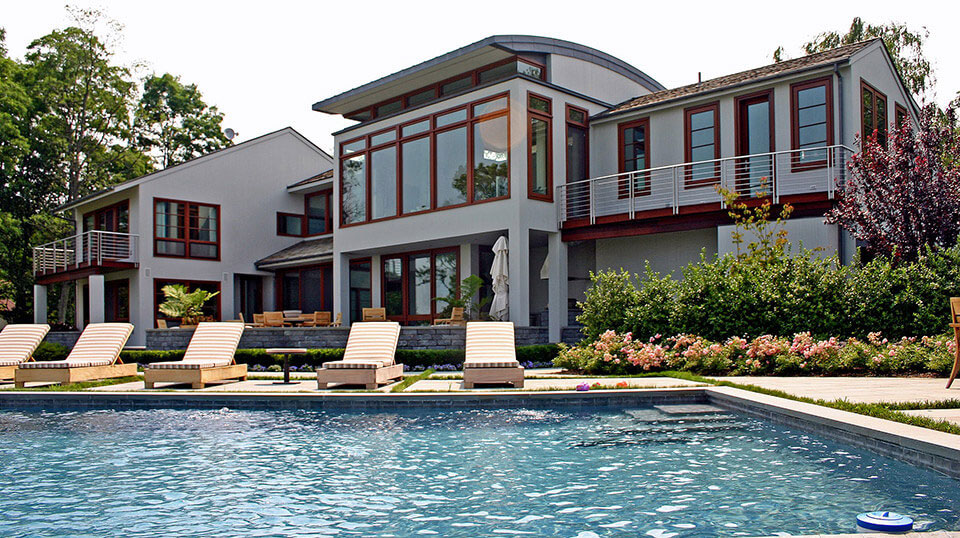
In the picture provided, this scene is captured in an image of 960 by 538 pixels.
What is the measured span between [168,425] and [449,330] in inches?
322

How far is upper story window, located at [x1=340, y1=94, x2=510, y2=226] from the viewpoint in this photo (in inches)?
703

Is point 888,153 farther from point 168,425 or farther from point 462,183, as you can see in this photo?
point 168,425

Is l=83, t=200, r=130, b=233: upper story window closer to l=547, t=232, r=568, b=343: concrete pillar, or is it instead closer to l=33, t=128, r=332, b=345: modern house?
l=33, t=128, r=332, b=345: modern house

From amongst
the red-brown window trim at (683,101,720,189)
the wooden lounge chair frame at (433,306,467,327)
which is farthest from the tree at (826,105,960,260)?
the wooden lounge chair frame at (433,306,467,327)

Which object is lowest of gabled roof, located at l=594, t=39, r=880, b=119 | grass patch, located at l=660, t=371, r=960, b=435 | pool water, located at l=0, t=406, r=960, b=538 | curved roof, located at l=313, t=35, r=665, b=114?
pool water, located at l=0, t=406, r=960, b=538

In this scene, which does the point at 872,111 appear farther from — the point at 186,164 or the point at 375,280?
the point at 186,164

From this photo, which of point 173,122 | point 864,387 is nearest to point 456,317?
point 864,387

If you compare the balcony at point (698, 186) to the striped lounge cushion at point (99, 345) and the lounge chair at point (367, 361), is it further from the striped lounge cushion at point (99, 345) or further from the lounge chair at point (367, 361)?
the striped lounge cushion at point (99, 345)

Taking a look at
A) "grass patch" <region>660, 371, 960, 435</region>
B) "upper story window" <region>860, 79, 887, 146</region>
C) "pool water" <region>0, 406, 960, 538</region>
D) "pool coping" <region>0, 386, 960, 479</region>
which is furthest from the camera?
"upper story window" <region>860, 79, 887, 146</region>

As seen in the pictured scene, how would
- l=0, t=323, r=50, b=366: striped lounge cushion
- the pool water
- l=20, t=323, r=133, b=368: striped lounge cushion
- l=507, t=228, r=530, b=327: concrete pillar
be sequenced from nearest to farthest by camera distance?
the pool water
l=20, t=323, r=133, b=368: striped lounge cushion
l=0, t=323, r=50, b=366: striped lounge cushion
l=507, t=228, r=530, b=327: concrete pillar

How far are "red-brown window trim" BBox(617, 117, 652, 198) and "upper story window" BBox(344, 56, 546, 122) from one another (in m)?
2.48

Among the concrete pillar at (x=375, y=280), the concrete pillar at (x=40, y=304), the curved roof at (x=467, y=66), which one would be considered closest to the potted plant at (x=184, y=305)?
the concrete pillar at (x=375, y=280)

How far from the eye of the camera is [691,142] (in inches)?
688

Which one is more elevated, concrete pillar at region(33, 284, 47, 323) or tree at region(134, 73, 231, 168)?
tree at region(134, 73, 231, 168)
